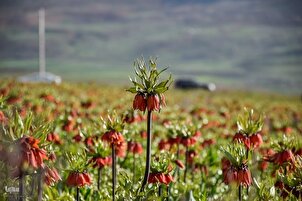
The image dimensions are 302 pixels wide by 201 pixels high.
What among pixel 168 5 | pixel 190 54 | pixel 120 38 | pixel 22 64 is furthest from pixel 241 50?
pixel 168 5

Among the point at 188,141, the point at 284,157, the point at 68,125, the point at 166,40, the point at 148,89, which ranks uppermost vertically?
the point at 166,40

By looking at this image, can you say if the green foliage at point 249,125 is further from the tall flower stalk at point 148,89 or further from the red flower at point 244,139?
the tall flower stalk at point 148,89

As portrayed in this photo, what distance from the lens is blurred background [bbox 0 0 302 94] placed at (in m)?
114

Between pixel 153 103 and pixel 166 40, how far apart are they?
140 meters

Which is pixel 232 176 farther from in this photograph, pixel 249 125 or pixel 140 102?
pixel 249 125

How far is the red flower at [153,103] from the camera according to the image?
3.85 meters

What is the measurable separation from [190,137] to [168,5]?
188m

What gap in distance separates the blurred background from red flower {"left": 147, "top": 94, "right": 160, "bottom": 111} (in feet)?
291

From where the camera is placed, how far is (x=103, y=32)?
506ft

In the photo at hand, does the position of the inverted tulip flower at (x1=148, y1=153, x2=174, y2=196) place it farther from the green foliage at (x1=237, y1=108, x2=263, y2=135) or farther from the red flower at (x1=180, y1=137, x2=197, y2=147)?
the red flower at (x1=180, y1=137, x2=197, y2=147)

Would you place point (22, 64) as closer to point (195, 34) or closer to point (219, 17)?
point (195, 34)

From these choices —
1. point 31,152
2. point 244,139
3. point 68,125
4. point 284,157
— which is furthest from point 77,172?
point 68,125

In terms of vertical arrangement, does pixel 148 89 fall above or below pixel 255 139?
above

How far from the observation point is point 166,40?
143m
